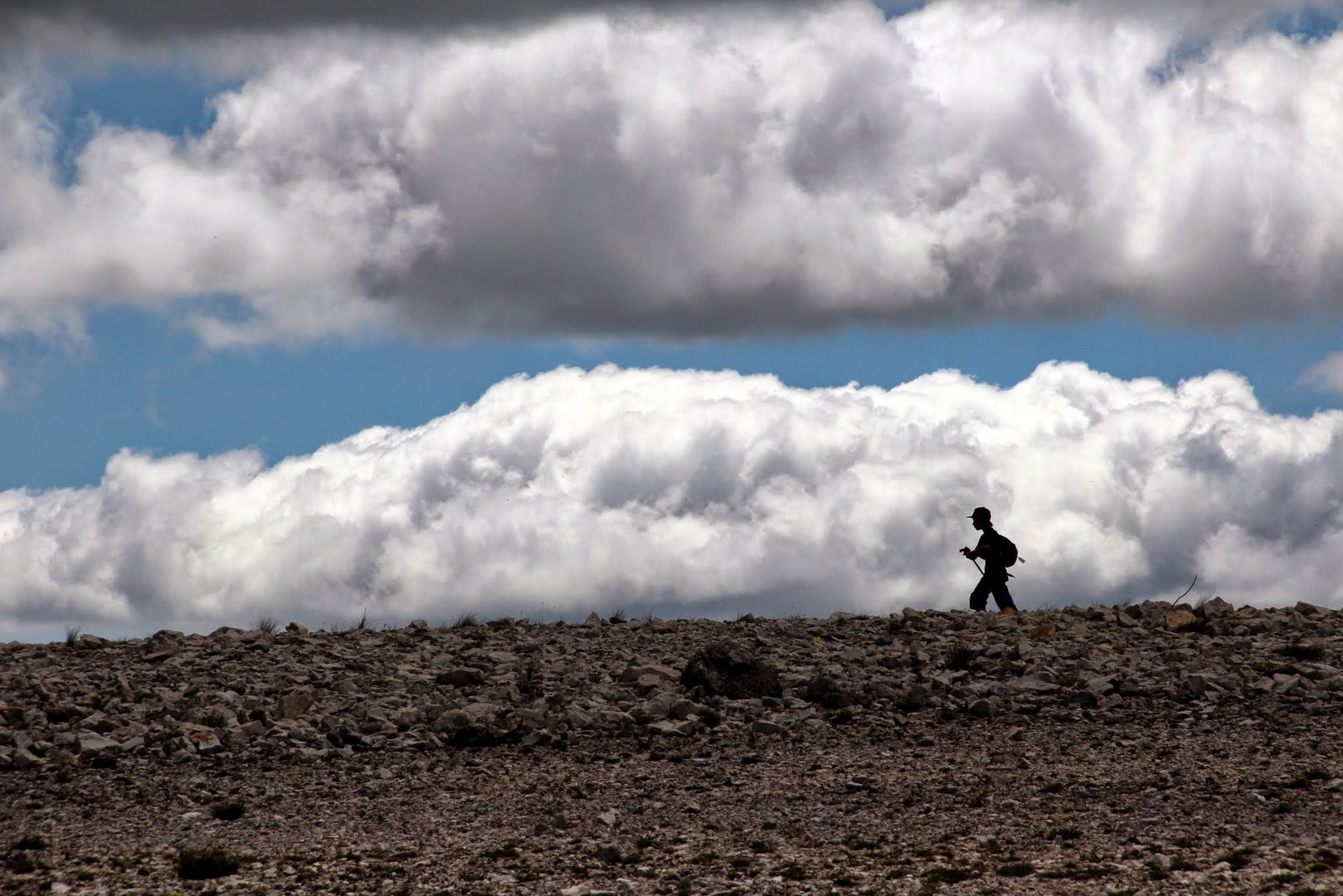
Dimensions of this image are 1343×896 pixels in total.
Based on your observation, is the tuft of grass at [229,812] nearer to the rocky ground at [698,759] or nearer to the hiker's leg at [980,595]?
the rocky ground at [698,759]

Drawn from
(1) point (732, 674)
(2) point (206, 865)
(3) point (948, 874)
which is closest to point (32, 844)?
(2) point (206, 865)

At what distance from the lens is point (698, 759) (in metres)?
14.2

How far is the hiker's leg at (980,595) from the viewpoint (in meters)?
22.5

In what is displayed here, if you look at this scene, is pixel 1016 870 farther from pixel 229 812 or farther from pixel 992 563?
pixel 992 563

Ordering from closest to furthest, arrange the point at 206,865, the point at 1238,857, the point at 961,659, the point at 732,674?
the point at 1238,857, the point at 206,865, the point at 732,674, the point at 961,659

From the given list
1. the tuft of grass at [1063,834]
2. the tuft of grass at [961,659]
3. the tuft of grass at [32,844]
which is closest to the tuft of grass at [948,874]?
the tuft of grass at [1063,834]

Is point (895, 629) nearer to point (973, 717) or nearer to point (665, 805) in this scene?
point (973, 717)

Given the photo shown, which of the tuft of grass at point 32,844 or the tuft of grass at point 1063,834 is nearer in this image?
the tuft of grass at point 1063,834

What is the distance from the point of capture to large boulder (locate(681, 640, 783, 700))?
16297 millimetres

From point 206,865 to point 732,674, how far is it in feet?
22.9

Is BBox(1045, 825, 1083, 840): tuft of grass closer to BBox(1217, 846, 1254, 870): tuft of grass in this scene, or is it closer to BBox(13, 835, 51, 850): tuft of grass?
BBox(1217, 846, 1254, 870): tuft of grass

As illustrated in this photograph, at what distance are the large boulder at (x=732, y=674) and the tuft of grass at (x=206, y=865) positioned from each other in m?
6.52

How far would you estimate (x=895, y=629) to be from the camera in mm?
19969

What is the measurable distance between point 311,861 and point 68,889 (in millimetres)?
1895
